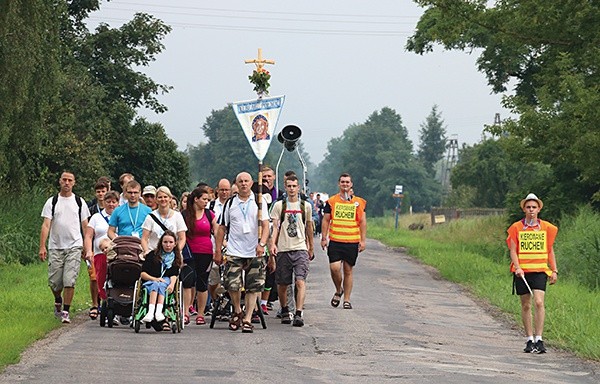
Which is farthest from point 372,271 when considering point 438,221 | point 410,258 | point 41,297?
point 438,221

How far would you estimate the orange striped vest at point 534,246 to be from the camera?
51.2ft

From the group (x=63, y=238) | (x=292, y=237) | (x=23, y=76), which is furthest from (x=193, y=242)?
(x=23, y=76)

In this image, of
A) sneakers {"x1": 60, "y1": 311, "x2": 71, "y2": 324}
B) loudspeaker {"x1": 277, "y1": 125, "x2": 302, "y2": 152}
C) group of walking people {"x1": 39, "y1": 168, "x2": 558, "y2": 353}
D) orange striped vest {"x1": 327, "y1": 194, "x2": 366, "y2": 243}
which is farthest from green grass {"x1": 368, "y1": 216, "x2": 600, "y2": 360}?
sneakers {"x1": 60, "y1": 311, "x2": 71, "y2": 324}

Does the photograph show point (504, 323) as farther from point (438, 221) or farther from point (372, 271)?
point (438, 221)

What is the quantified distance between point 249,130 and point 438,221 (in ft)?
162

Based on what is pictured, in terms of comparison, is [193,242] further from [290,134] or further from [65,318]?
[290,134]

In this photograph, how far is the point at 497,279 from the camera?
89.9 ft

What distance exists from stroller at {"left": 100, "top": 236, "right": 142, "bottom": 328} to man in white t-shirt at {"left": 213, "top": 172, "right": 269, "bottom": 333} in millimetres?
1107

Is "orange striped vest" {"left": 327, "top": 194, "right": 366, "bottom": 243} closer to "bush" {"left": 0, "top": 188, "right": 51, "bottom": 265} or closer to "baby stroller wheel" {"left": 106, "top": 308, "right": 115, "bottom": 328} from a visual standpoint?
"baby stroller wheel" {"left": 106, "top": 308, "right": 115, "bottom": 328}

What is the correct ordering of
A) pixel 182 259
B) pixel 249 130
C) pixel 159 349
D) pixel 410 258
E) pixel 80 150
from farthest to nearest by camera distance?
pixel 80 150 → pixel 410 258 → pixel 249 130 → pixel 182 259 → pixel 159 349

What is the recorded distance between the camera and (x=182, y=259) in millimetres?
16766

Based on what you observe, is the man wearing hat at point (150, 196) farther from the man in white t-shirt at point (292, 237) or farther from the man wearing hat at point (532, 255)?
the man wearing hat at point (532, 255)

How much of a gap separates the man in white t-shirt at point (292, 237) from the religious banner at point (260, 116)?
3.50 ft

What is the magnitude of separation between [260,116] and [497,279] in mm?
10260
